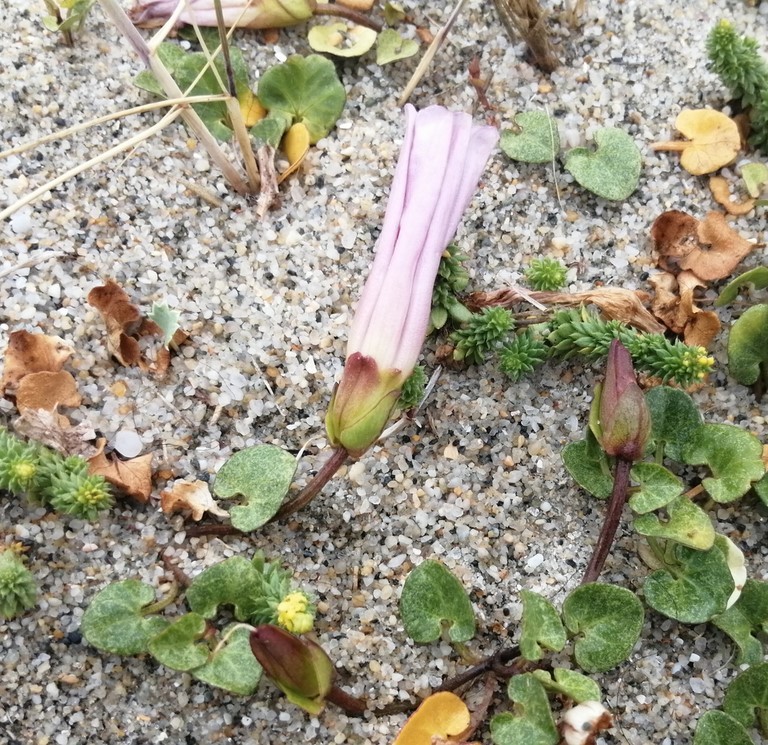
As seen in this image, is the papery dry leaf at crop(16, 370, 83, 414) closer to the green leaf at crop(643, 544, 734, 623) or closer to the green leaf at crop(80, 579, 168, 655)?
the green leaf at crop(80, 579, 168, 655)

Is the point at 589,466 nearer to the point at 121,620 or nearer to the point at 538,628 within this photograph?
the point at 538,628

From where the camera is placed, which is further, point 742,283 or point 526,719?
point 742,283

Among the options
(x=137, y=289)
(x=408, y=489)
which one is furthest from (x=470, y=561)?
(x=137, y=289)

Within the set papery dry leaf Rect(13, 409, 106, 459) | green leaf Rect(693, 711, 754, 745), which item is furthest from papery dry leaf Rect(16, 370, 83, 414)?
green leaf Rect(693, 711, 754, 745)

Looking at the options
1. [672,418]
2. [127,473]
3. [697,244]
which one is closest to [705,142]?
[697,244]

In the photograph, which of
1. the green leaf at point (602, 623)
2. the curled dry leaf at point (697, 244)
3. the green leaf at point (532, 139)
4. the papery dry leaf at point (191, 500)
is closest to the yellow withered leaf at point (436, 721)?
the green leaf at point (602, 623)
